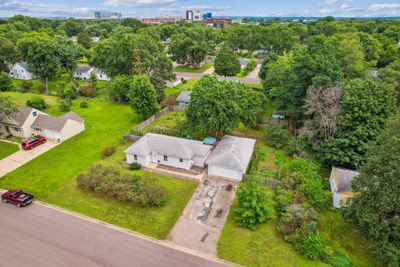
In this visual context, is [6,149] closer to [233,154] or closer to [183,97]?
[183,97]

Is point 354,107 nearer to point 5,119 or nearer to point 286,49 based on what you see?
point 5,119

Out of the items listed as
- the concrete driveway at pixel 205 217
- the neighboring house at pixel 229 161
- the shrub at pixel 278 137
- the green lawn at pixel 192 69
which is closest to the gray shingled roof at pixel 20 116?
the neighboring house at pixel 229 161

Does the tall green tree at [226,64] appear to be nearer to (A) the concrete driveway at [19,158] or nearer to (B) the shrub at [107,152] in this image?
(B) the shrub at [107,152]

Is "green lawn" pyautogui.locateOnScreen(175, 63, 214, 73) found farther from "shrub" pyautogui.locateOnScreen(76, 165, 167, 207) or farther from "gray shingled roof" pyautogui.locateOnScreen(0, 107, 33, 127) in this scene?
"shrub" pyautogui.locateOnScreen(76, 165, 167, 207)

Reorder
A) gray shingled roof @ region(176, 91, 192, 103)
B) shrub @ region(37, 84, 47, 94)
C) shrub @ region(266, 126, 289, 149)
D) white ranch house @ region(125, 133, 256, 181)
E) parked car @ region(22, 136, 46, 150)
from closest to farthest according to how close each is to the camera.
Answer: white ranch house @ region(125, 133, 256, 181) < parked car @ region(22, 136, 46, 150) < shrub @ region(266, 126, 289, 149) < gray shingled roof @ region(176, 91, 192, 103) < shrub @ region(37, 84, 47, 94)

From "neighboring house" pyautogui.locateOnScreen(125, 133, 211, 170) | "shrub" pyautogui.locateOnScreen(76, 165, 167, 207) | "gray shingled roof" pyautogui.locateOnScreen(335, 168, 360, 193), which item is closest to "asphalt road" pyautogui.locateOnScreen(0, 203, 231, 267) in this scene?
"shrub" pyautogui.locateOnScreen(76, 165, 167, 207)

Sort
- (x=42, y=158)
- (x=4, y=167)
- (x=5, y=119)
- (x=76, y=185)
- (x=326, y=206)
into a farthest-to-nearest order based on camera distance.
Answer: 1. (x=5, y=119)
2. (x=42, y=158)
3. (x=4, y=167)
4. (x=76, y=185)
5. (x=326, y=206)

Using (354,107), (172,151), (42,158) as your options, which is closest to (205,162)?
(172,151)
